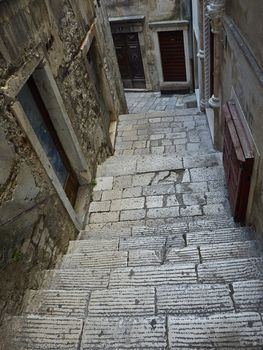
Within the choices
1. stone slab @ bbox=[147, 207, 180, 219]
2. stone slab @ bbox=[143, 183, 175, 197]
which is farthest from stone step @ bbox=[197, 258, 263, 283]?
stone slab @ bbox=[143, 183, 175, 197]

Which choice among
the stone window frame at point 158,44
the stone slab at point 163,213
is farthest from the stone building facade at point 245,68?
the stone window frame at point 158,44

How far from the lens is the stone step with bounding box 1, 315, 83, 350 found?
2.31 metres

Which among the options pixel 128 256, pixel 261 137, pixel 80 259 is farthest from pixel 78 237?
pixel 261 137

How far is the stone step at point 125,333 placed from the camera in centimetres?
221

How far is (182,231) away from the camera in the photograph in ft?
12.7

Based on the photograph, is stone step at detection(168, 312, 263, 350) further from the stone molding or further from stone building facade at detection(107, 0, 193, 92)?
stone building facade at detection(107, 0, 193, 92)

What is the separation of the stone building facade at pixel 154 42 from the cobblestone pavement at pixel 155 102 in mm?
333

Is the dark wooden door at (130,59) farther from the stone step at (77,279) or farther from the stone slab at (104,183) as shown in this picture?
the stone step at (77,279)

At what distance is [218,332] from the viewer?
2170mm

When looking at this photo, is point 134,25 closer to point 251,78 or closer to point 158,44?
point 158,44

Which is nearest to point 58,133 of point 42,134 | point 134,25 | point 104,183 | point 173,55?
point 42,134

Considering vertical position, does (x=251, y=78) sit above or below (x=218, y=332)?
above

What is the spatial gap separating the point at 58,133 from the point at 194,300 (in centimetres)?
294

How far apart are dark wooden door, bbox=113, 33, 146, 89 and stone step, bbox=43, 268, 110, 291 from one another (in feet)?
32.6
